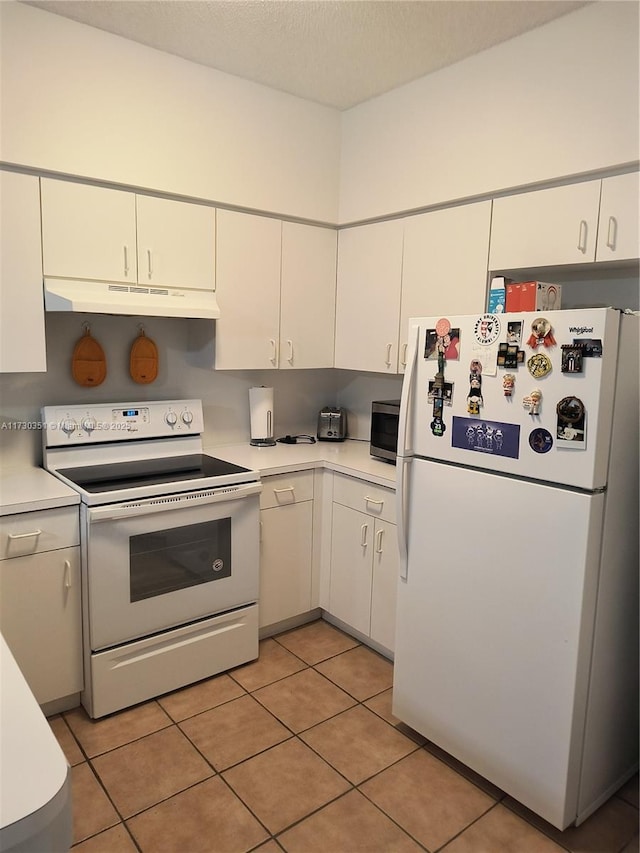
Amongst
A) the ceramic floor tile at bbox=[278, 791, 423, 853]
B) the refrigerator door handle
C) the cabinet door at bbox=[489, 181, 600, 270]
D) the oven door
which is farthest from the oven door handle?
the cabinet door at bbox=[489, 181, 600, 270]

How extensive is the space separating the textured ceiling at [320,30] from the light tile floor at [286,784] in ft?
8.83

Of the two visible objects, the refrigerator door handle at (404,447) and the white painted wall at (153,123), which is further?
the white painted wall at (153,123)

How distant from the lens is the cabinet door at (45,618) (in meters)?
2.20

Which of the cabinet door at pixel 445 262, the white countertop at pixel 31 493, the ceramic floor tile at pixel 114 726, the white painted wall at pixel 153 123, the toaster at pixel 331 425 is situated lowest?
the ceramic floor tile at pixel 114 726

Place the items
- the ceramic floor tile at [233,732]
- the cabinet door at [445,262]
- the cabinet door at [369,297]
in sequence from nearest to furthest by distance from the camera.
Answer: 1. the ceramic floor tile at [233,732]
2. the cabinet door at [445,262]
3. the cabinet door at [369,297]

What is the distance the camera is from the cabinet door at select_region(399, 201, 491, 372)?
2611 mm

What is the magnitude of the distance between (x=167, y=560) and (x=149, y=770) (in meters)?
0.75

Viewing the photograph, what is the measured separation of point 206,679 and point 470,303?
79.8 inches


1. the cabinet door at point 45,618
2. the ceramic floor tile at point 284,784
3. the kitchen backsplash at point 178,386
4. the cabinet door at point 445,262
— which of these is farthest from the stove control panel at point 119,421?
the ceramic floor tile at point 284,784

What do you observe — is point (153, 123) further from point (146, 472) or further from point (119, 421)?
point (146, 472)

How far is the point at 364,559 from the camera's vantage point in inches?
112

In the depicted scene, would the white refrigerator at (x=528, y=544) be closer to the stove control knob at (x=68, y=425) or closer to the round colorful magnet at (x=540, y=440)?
the round colorful magnet at (x=540, y=440)

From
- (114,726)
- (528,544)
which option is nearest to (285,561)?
(114,726)

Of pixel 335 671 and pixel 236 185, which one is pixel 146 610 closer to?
pixel 335 671
